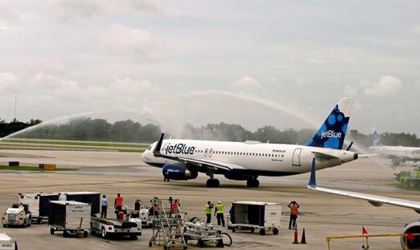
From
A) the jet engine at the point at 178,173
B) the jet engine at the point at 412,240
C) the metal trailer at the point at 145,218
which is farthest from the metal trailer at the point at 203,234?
the jet engine at the point at 178,173

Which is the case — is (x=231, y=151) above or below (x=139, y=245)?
above

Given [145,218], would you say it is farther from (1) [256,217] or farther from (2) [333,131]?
(2) [333,131]

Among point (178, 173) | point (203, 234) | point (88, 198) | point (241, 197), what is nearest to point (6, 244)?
point (203, 234)

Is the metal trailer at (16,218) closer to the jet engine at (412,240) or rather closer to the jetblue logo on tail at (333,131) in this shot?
the jet engine at (412,240)

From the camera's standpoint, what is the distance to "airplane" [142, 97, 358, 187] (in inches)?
2734

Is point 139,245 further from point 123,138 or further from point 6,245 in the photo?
point 123,138

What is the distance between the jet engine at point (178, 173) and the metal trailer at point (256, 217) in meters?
32.2

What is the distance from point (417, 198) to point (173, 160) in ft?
79.3

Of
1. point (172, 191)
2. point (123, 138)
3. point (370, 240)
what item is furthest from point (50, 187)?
point (123, 138)

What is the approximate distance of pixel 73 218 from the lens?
3819 cm

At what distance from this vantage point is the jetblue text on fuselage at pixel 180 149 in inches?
3113

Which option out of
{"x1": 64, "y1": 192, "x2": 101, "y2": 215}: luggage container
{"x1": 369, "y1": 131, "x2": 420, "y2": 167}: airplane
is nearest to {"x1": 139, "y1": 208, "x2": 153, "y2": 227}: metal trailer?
{"x1": 64, "y1": 192, "x2": 101, "y2": 215}: luggage container

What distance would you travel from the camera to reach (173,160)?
76500mm

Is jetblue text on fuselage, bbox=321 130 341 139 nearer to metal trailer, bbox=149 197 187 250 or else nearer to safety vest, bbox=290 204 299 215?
safety vest, bbox=290 204 299 215
